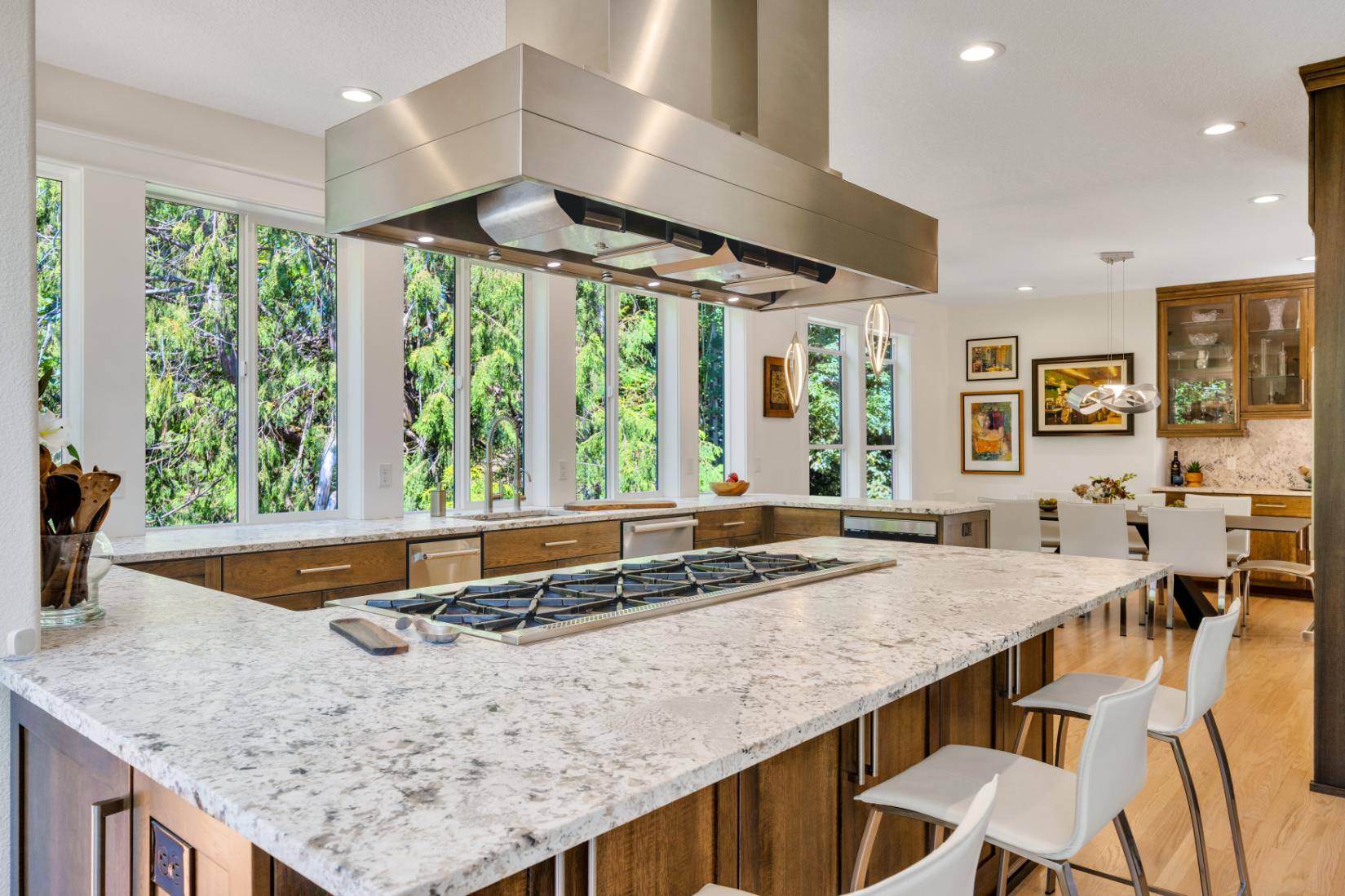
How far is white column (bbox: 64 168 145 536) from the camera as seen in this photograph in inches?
122

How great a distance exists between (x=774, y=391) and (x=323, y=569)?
3.79m

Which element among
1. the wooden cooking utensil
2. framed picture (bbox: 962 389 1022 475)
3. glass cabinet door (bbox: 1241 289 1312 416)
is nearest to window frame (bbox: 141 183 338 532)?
the wooden cooking utensil

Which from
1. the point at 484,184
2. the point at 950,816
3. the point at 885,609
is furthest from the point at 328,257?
the point at 950,816

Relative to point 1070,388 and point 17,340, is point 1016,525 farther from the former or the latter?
point 17,340

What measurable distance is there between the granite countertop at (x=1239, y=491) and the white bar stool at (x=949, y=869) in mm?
7136

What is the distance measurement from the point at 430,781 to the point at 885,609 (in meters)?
1.15

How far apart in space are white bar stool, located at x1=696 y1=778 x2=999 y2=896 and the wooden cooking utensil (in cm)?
145

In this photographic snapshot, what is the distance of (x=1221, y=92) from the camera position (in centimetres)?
328

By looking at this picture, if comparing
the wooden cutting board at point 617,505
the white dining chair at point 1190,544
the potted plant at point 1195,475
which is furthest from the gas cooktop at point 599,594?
the potted plant at point 1195,475

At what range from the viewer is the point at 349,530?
11.0 feet

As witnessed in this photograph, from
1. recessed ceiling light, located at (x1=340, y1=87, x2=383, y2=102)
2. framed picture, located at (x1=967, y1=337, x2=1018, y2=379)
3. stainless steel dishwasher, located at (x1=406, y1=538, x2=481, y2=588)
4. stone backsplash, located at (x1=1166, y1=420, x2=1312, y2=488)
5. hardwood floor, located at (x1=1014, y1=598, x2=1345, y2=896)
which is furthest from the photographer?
framed picture, located at (x1=967, y1=337, x2=1018, y2=379)

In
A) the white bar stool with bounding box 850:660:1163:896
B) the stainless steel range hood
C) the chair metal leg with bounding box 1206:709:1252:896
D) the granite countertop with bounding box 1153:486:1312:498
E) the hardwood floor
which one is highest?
the stainless steel range hood

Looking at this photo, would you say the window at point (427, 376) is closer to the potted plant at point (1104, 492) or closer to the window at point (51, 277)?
the window at point (51, 277)

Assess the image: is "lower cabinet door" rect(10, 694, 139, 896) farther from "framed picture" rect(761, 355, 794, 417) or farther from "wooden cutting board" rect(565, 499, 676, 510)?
"framed picture" rect(761, 355, 794, 417)
